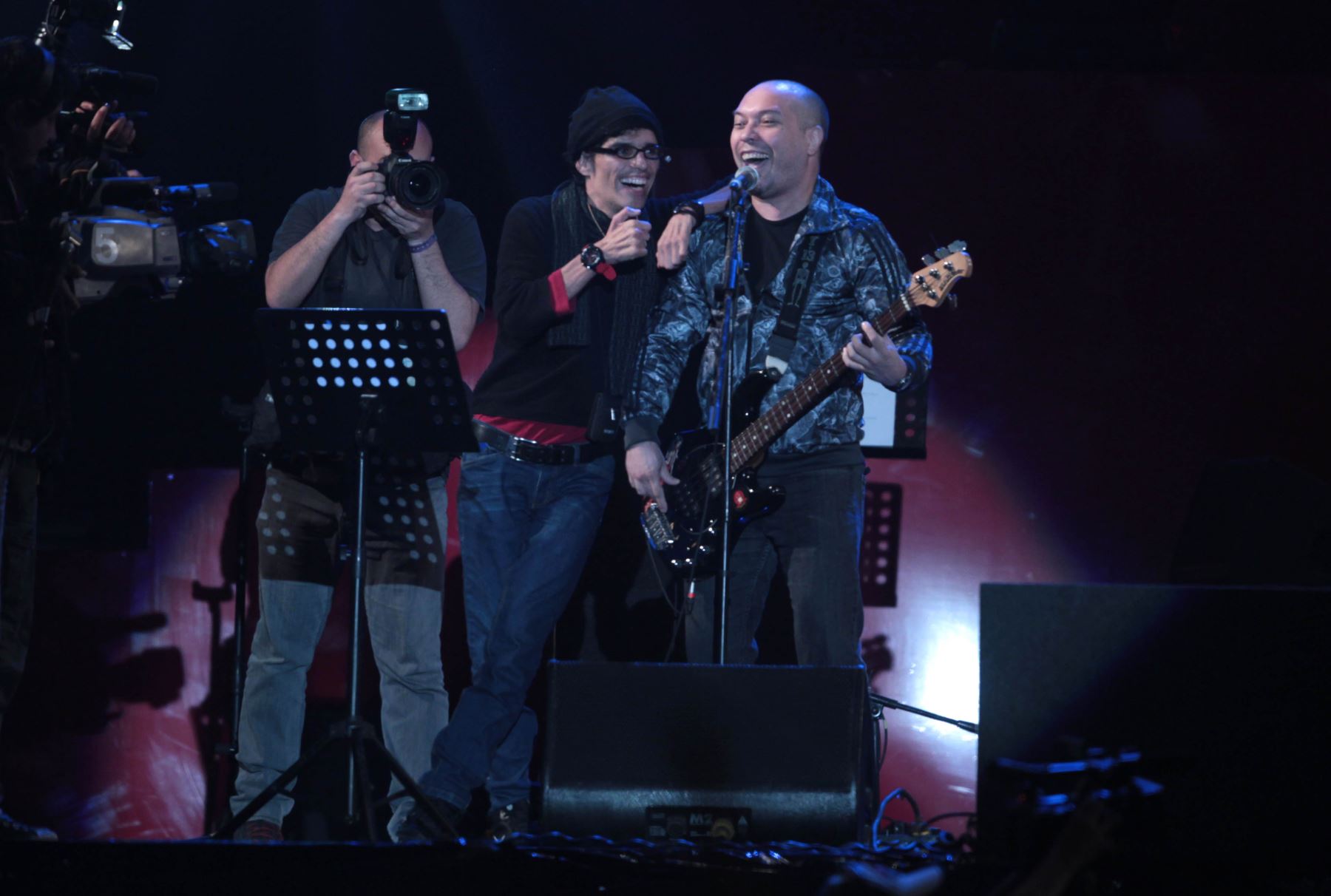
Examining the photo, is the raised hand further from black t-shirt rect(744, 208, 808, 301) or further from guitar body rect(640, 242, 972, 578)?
guitar body rect(640, 242, 972, 578)

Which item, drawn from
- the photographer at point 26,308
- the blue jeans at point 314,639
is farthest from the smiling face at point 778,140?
the photographer at point 26,308

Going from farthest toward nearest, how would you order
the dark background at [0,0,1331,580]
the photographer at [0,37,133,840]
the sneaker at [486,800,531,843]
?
the dark background at [0,0,1331,580]
the sneaker at [486,800,531,843]
the photographer at [0,37,133,840]

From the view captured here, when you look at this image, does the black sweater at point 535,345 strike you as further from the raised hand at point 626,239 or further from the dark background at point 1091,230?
the dark background at point 1091,230

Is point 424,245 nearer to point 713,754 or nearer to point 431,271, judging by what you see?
point 431,271

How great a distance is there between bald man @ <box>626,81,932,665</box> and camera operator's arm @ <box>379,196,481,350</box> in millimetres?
602

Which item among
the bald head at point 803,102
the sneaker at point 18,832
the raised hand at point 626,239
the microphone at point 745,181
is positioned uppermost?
the bald head at point 803,102

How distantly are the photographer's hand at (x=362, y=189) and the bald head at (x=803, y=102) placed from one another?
1.27 metres

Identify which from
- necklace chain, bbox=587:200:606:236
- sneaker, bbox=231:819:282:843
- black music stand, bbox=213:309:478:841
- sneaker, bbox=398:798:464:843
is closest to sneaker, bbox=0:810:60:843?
black music stand, bbox=213:309:478:841

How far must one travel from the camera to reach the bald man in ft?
13.6

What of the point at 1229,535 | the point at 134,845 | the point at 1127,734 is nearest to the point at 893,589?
the point at 1229,535

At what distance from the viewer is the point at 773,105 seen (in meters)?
4.42

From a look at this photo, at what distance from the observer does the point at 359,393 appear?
365 centimetres

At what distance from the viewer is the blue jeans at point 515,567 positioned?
421 cm

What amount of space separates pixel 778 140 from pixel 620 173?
510mm
